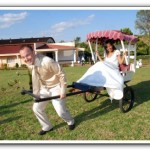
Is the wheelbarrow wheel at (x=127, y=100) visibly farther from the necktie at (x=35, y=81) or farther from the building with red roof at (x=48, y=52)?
the building with red roof at (x=48, y=52)

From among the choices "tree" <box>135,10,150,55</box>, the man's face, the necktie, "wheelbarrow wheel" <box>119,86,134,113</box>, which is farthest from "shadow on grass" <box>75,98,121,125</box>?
"tree" <box>135,10,150,55</box>

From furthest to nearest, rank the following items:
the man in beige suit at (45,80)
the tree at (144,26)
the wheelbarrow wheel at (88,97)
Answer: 1. the tree at (144,26)
2. the wheelbarrow wheel at (88,97)
3. the man in beige suit at (45,80)

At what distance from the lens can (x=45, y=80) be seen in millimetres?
5430

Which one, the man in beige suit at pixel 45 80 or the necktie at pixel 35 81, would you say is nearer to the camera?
the man in beige suit at pixel 45 80

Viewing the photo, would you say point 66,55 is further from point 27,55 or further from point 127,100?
point 27,55

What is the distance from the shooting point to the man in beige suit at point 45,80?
5.15 metres

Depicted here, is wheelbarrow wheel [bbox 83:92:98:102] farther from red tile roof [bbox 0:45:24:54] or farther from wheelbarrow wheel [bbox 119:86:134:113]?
red tile roof [bbox 0:45:24:54]

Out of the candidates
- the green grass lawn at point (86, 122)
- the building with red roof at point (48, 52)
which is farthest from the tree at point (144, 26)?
the green grass lawn at point (86, 122)

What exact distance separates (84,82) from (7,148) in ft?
8.83

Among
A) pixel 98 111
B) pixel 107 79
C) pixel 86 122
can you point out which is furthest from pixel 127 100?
pixel 86 122

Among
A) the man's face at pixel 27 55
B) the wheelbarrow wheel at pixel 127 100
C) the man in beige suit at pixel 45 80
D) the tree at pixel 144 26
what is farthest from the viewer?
the tree at pixel 144 26

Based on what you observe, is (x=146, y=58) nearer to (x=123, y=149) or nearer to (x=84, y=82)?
(x=84, y=82)

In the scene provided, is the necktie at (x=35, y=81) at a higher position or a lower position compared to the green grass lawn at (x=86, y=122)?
higher

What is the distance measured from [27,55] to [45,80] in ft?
2.22
